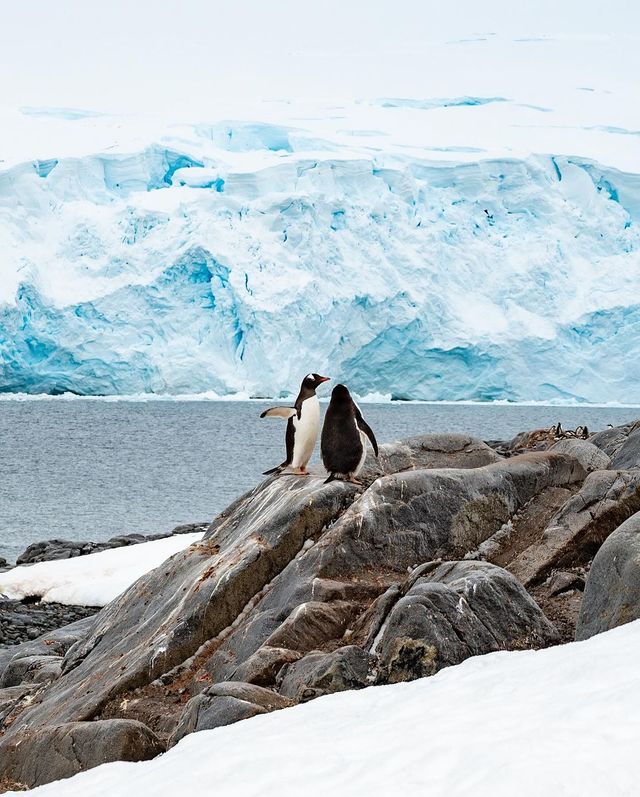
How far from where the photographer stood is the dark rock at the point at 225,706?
5.06 m

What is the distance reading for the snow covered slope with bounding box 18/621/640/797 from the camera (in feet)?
10.2

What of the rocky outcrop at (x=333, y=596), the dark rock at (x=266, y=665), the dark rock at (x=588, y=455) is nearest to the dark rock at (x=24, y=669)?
the rocky outcrop at (x=333, y=596)

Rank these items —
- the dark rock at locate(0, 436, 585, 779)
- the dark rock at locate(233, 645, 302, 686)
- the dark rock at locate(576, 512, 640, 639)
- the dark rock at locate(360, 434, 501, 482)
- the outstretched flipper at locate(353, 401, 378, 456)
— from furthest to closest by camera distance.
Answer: the dark rock at locate(360, 434, 501, 482), the outstretched flipper at locate(353, 401, 378, 456), the dark rock at locate(0, 436, 585, 779), the dark rock at locate(233, 645, 302, 686), the dark rock at locate(576, 512, 640, 639)

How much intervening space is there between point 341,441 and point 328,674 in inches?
115

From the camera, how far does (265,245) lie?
48.3 metres

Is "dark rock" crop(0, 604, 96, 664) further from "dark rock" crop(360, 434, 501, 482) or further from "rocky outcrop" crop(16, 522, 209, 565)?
"rocky outcrop" crop(16, 522, 209, 565)

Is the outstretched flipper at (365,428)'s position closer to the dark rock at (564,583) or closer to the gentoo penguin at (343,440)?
the gentoo penguin at (343,440)

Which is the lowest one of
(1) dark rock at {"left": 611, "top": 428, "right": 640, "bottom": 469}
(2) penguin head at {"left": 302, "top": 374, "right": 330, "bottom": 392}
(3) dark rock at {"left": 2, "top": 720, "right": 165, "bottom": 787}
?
(3) dark rock at {"left": 2, "top": 720, "right": 165, "bottom": 787}

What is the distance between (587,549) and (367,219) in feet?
146

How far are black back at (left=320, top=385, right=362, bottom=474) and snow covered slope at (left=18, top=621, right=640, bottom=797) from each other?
3107 mm

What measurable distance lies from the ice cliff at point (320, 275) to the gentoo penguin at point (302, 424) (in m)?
37.6

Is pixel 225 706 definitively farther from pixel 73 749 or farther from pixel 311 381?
pixel 311 381

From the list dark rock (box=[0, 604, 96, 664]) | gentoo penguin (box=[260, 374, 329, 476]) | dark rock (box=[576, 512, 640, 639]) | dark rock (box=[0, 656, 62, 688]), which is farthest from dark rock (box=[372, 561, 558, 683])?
dark rock (box=[0, 604, 96, 664])

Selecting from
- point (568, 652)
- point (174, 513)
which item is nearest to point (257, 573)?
point (568, 652)
